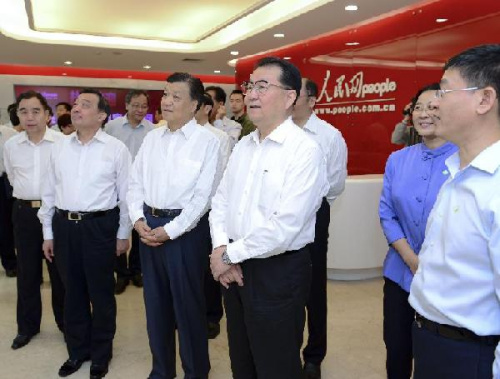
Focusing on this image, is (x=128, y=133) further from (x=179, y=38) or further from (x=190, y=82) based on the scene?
(x=179, y=38)

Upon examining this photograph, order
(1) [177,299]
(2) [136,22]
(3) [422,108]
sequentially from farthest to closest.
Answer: (2) [136,22], (1) [177,299], (3) [422,108]

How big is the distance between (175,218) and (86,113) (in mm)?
896

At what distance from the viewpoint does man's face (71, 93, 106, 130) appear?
9.10 ft

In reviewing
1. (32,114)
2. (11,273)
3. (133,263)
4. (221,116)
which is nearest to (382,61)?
(221,116)

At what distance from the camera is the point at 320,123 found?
2.84 m

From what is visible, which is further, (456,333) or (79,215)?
(79,215)

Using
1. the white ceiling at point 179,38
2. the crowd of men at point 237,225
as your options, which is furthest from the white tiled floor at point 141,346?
the white ceiling at point 179,38

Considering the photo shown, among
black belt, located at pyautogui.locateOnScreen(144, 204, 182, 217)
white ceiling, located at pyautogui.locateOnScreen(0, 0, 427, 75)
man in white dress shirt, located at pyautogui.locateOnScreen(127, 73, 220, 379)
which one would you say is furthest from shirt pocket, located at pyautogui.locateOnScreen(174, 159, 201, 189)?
white ceiling, located at pyautogui.locateOnScreen(0, 0, 427, 75)

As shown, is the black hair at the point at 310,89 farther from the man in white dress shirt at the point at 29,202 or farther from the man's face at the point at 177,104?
the man in white dress shirt at the point at 29,202

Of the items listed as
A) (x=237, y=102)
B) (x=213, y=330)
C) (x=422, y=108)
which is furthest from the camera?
(x=237, y=102)

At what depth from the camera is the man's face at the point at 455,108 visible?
128 centimetres

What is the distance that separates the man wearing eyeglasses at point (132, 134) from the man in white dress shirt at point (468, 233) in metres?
3.53

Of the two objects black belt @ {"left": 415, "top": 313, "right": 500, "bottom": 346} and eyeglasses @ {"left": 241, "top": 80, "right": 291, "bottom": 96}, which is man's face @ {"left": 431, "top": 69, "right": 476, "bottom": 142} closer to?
black belt @ {"left": 415, "top": 313, "right": 500, "bottom": 346}

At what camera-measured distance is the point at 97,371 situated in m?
2.84
